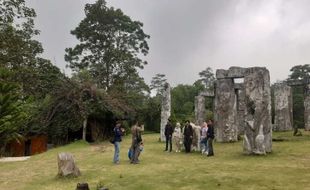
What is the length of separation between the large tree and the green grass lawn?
2405cm

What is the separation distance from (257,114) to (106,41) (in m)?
27.7

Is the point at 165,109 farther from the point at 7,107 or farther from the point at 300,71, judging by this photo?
the point at 300,71

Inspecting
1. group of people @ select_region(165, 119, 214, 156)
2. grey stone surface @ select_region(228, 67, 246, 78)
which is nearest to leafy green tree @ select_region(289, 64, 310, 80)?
grey stone surface @ select_region(228, 67, 246, 78)

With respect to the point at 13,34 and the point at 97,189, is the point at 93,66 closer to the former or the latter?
the point at 13,34

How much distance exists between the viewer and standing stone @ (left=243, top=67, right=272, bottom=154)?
17266 millimetres

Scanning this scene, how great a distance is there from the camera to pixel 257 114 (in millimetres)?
17562

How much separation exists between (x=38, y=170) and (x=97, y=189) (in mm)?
5567

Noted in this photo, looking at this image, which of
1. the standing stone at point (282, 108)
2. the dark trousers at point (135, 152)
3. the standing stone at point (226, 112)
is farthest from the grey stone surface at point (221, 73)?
the dark trousers at point (135, 152)

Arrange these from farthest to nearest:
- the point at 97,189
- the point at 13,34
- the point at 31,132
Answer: the point at 13,34 → the point at 31,132 → the point at 97,189

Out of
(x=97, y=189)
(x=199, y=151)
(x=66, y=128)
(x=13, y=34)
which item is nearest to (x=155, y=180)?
(x=97, y=189)

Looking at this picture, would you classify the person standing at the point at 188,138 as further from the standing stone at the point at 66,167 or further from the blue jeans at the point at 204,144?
the standing stone at the point at 66,167

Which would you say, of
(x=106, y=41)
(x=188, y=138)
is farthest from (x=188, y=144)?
(x=106, y=41)

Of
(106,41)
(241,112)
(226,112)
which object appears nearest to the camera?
(226,112)

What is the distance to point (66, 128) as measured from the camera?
26562mm
